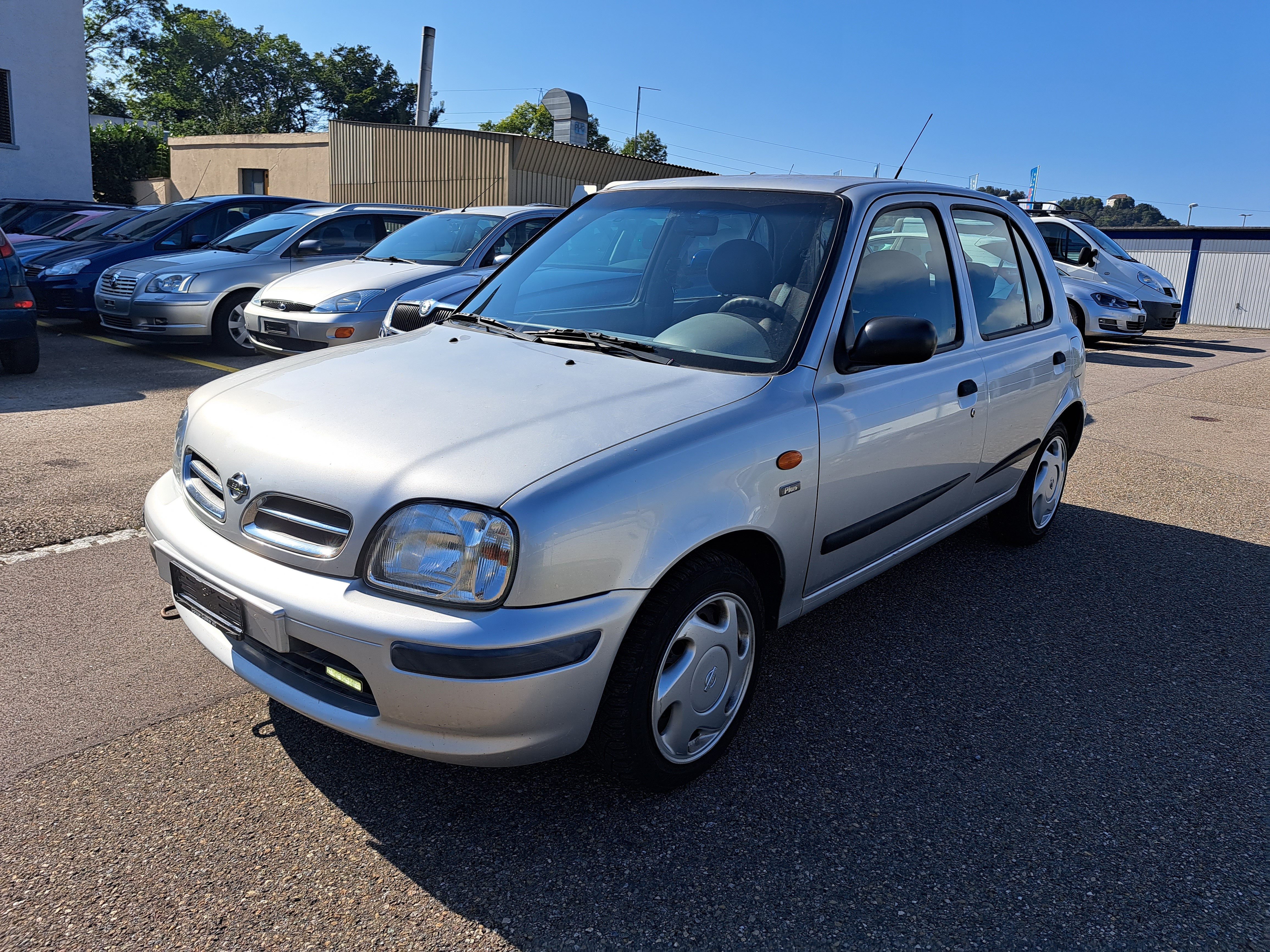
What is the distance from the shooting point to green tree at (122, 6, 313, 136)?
62.8 m

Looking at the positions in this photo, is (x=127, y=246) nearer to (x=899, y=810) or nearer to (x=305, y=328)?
(x=305, y=328)

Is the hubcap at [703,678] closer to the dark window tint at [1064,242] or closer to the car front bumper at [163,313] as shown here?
the car front bumper at [163,313]

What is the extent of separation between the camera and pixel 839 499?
2.99 meters

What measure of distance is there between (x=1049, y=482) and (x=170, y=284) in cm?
842

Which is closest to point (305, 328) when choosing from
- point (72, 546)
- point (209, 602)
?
point (72, 546)

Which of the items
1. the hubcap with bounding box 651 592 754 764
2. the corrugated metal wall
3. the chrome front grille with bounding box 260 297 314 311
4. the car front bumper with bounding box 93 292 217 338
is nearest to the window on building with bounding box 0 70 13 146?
the corrugated metal wall

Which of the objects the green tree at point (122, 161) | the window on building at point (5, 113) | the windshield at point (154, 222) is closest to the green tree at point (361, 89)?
the green tree at point (122, 161)

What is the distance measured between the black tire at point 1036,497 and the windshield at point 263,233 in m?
8.13

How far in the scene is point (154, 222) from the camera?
38.4 feet

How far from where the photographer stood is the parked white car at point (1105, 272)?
14.6 metres

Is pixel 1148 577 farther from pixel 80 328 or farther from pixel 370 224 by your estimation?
pixel 80 328

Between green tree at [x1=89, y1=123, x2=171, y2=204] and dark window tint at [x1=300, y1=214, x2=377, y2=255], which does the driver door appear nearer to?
dark window tint at [x1=300, y1=214, x2=377, y2=255]

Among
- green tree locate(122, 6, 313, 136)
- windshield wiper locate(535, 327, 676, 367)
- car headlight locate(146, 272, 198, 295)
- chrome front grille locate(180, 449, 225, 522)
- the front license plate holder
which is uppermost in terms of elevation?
green tree locate(122, 6, 313, 136)

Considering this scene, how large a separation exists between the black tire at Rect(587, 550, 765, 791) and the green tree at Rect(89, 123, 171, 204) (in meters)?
37.2
